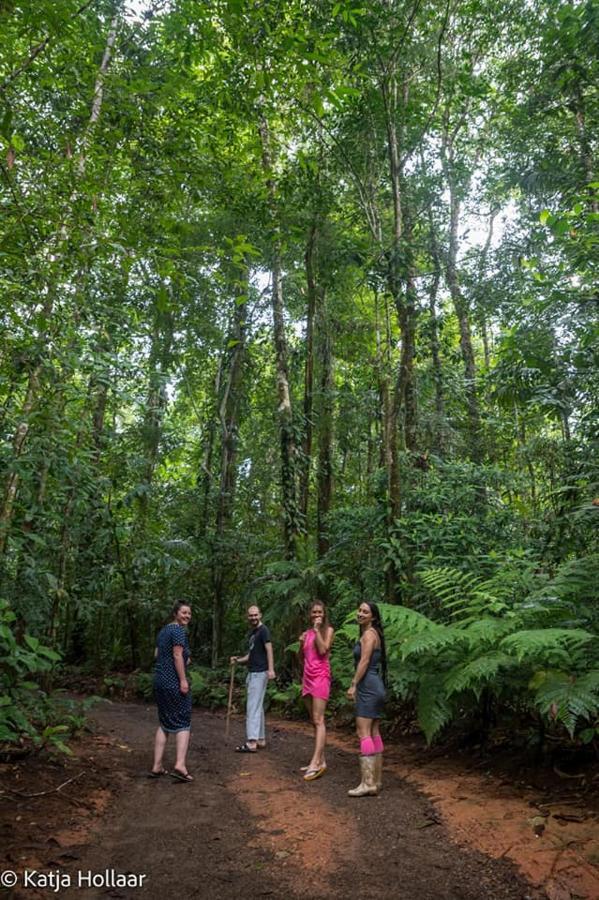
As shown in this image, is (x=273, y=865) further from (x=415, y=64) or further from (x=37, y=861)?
(x=415, y=64)

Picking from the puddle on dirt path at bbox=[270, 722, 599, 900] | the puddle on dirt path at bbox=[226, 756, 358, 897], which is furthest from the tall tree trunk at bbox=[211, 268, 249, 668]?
the puddle on dirt path at bbox=[270, 722, 599, 900]

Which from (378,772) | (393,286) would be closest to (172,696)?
(378,772)

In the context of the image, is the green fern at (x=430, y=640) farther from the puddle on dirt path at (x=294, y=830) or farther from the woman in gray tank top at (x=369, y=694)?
the puddle on dirt path at (x=294, y=830)

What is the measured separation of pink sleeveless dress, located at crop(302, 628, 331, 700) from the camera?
640 centimetres

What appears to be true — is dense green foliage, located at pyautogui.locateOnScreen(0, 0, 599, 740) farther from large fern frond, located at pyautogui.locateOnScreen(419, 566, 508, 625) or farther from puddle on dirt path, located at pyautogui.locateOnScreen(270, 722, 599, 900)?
puddle on dirt path, located at pyautogui.locateOnScreen(270, 722, 599, 900)

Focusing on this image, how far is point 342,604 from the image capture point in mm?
10672

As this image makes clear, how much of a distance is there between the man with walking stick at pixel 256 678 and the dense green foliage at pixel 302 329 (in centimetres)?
191

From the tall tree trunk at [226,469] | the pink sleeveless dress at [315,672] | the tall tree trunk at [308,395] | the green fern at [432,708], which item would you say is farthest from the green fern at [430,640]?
the tall tree trunk at [226,469]

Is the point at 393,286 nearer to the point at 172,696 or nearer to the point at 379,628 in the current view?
the point at 379,628

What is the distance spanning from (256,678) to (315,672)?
1632mm

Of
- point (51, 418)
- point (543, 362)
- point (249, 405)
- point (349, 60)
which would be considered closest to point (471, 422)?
point (249, 405)

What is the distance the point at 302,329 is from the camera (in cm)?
1628

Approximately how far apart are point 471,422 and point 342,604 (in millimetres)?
6359

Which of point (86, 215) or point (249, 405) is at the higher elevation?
point (249, 405)
